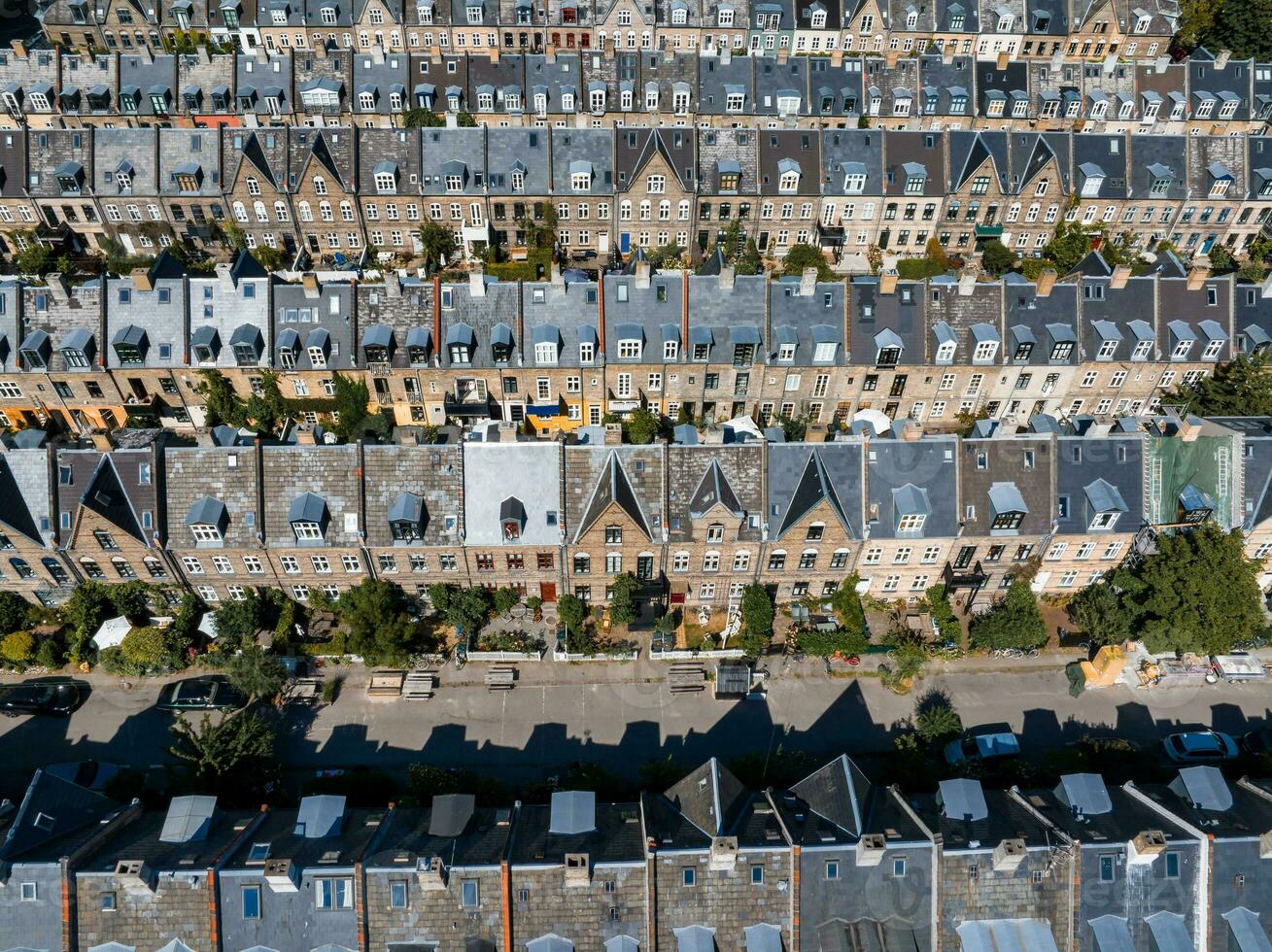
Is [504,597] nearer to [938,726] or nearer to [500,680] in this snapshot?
[500,680]

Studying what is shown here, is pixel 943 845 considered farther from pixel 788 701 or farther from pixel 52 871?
pixel 52 871

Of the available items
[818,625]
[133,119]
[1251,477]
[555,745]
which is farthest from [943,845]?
[133,119]

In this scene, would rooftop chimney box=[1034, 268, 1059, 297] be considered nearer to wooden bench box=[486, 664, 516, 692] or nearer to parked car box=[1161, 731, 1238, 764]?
parked car box=[1161, 731, 1238, 764]

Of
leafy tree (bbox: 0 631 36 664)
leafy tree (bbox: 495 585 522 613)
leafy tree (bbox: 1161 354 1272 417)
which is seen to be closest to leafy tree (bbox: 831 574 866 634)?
leafy tree (bbox: 495 585 522 613)

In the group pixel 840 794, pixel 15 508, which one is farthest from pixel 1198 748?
pixel 15 508

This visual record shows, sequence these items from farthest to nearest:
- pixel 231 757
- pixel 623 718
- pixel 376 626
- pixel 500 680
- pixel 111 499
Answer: pixel 500 680
pixel 623 718
pixel 376 626
pixel 111 499
pixel 231 757

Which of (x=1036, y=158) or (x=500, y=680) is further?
(x=1036, y=158)
